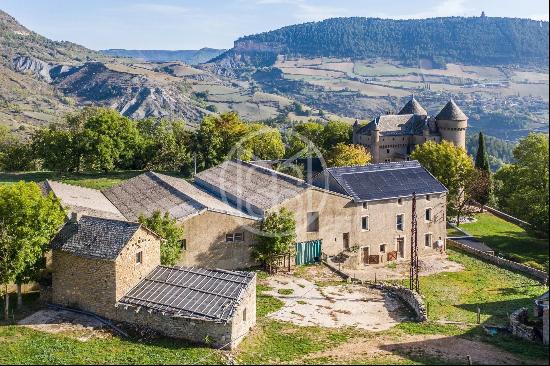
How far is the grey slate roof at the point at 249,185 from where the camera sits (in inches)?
1700

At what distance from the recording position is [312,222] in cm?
4419

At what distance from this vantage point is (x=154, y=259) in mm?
32000

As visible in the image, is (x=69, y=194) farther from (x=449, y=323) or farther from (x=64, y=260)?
(x=449, y=323)

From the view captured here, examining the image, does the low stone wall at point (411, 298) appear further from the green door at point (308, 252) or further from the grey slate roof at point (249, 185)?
the grey slate roof at point (249, 185)

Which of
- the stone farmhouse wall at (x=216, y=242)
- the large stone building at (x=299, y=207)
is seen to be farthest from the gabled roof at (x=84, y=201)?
the stone farmhouse wall at (x=216, y=242)

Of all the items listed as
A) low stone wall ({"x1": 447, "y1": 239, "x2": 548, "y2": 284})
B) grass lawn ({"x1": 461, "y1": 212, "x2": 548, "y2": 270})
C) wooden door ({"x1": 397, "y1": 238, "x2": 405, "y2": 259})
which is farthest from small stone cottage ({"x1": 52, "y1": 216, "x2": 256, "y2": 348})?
grass lawn ({"x1": 461, "y1": 212, "x2": 548, "y2": 270})

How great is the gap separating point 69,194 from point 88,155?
99.7 feet

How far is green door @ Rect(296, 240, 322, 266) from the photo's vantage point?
4328cm

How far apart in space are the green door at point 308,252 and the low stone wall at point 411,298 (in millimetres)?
6657

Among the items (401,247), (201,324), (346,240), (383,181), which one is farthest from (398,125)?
(201,324)

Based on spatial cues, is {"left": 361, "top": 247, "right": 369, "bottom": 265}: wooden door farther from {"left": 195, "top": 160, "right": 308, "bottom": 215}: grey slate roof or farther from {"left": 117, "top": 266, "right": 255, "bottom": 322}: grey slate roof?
{"left": 117, "top": 266, "right": 255, "bottom": 322}: grey slate roof

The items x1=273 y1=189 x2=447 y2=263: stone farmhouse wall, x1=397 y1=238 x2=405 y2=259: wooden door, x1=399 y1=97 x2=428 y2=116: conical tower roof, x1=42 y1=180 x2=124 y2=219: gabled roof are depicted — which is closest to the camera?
x1=42 y1=180 x2=124 y2=219: gabled roof

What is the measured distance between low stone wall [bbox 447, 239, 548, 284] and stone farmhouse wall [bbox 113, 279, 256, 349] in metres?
25.2

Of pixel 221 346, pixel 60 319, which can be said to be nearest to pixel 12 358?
pixel 60 319
